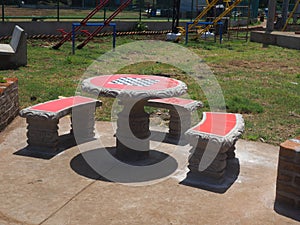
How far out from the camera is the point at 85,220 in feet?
13.5

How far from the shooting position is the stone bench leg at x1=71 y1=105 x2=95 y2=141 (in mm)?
6426

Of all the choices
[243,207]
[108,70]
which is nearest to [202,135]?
[243,207]

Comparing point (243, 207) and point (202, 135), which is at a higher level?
point (202, 135)

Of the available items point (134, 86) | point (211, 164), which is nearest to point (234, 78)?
point (134, 86)

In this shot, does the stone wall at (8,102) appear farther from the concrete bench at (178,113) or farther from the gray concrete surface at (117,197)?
the concrete bench at (178,113)

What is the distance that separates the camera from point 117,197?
181 inches

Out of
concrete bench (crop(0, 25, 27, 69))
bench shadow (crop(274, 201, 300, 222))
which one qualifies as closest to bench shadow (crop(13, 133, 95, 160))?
bench shadow (crop(274, 201, 300, 222))

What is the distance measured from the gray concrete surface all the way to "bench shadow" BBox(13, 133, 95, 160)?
0.27 feet

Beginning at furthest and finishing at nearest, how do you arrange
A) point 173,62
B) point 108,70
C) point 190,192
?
point 173,62 → point 108,70 → point 190,192

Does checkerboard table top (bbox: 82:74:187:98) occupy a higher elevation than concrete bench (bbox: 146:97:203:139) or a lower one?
higher

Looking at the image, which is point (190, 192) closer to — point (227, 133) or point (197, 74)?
point (227, 133)

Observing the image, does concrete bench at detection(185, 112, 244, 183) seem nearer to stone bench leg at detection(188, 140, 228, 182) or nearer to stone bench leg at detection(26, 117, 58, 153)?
stone bench leg at detection(188, 140, 228, 182)

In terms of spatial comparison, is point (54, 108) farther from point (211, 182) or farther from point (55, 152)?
point (211, 182)

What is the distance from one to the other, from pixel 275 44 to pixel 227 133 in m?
15.9
